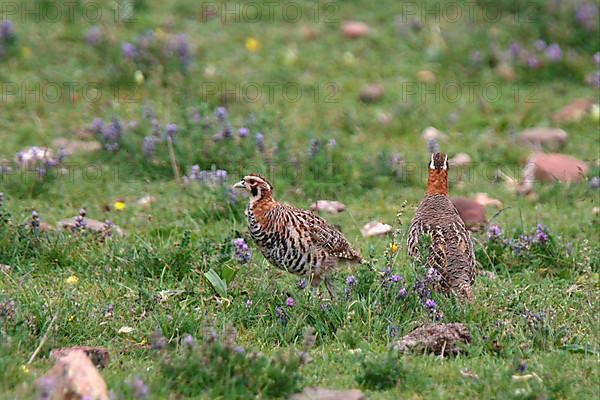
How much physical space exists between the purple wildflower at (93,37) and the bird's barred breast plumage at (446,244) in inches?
229

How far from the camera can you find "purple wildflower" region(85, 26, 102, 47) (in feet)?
41.0

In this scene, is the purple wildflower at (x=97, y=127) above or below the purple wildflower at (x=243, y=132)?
below

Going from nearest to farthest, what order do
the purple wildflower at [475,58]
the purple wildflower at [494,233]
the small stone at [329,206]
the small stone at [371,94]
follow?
1. the purple wildflower at [494,233]
2. the small stone at [329,206]
3. the small stone at [371,94]
4. the purple wildflower at [475,58]

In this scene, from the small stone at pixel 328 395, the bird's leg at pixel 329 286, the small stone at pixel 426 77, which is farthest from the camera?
the small stone at pixel 426 77

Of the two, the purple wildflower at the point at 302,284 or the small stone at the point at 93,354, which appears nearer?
the small stone at the point at 93,354

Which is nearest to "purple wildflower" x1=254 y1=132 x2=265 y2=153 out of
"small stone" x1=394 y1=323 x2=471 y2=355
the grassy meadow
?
the grassy meadow

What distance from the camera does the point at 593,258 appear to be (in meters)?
8.22

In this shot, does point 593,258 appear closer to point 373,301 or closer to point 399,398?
point 373,301

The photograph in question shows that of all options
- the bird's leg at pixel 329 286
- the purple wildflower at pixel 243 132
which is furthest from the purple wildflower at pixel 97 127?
the bird's leg at pixel 329 286

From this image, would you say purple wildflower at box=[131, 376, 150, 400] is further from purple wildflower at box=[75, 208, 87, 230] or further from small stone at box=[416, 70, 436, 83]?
small stone at box=[416, 70, 436, 83]

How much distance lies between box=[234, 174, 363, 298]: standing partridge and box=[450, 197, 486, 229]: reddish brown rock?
1546 mm

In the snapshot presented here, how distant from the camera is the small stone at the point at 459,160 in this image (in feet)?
35.9

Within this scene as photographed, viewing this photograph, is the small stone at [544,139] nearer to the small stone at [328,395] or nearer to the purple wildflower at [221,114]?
the purple wildflower at [221,114]

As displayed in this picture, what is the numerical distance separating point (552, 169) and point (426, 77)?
2.95 metres
